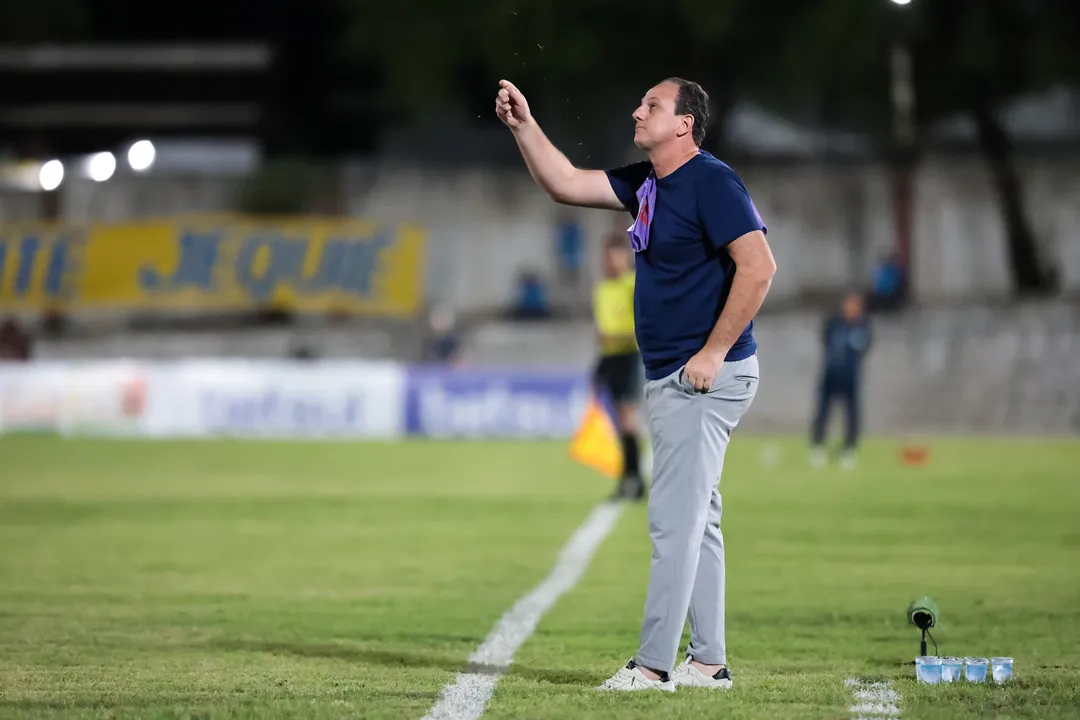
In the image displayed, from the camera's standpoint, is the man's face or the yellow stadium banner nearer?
the man's face

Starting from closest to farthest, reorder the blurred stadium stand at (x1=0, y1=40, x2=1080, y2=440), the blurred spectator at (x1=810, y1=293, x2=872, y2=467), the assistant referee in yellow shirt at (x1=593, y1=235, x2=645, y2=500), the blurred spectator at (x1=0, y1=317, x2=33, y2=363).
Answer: the assistant referee in yellow shirt at (x1=593, y1=235, x2=645, y2=500) < the blurred spectator at (x1=810, y1=293, x2=872, y2=467) < the blurred spectator at (x1=0, y1=317, x2=33, y2=363) < the blurred stadium stand at (x1=0, y1=40, x2=1080, y2=440)

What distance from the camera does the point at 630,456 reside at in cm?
1537

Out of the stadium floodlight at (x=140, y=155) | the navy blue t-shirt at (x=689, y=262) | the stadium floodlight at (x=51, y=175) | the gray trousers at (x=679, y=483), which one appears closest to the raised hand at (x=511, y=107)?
the navy blue t-shirt at (x=689, y=262)

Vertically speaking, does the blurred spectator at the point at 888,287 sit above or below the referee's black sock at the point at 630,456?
above

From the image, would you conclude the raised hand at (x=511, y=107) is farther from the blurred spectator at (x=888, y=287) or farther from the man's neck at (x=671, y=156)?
the blurred spectator at (x=888, y=287)

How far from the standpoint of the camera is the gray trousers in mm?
6207

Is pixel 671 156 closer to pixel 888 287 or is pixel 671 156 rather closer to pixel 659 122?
pixel 659 122

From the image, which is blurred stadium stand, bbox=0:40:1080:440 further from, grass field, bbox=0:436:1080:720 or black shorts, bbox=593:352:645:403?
black shorts, bbox=593:352:645:403

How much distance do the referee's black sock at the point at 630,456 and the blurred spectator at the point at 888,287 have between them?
55.2 feet

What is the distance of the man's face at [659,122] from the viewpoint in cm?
618

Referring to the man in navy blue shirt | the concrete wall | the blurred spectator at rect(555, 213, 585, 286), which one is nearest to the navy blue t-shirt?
the man in navy blue shirt

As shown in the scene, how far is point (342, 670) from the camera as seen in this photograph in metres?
6.86

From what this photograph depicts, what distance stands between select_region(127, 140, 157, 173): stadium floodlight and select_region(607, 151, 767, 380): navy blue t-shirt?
32.2m

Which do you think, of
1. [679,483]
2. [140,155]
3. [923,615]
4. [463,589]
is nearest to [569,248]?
[140,155]
